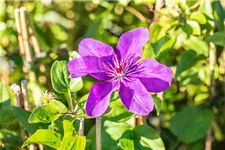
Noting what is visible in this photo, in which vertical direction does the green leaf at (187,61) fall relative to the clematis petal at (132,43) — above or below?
below

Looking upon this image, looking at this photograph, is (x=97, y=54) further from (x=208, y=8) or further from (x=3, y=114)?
(x=208, y=8)

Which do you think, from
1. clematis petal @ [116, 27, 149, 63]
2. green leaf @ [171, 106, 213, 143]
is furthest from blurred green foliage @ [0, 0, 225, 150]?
clematis petal @ [116, 27, 149, 63]

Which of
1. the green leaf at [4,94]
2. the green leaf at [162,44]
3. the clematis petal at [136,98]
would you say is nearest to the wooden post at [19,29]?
the green leaf at [4,94]

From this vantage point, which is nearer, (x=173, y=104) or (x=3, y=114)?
(x=3, y=114)

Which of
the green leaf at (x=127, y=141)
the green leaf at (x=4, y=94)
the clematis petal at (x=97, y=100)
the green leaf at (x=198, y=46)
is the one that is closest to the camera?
the clematis petal at (x=97, y=100)

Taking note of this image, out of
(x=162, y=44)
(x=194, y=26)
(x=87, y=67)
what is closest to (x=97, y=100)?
(x=87, y=67)

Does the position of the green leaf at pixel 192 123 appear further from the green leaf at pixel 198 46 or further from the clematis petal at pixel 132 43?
the clematis petal at pixel 132 43

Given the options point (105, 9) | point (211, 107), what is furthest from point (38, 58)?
point (211, 107)
